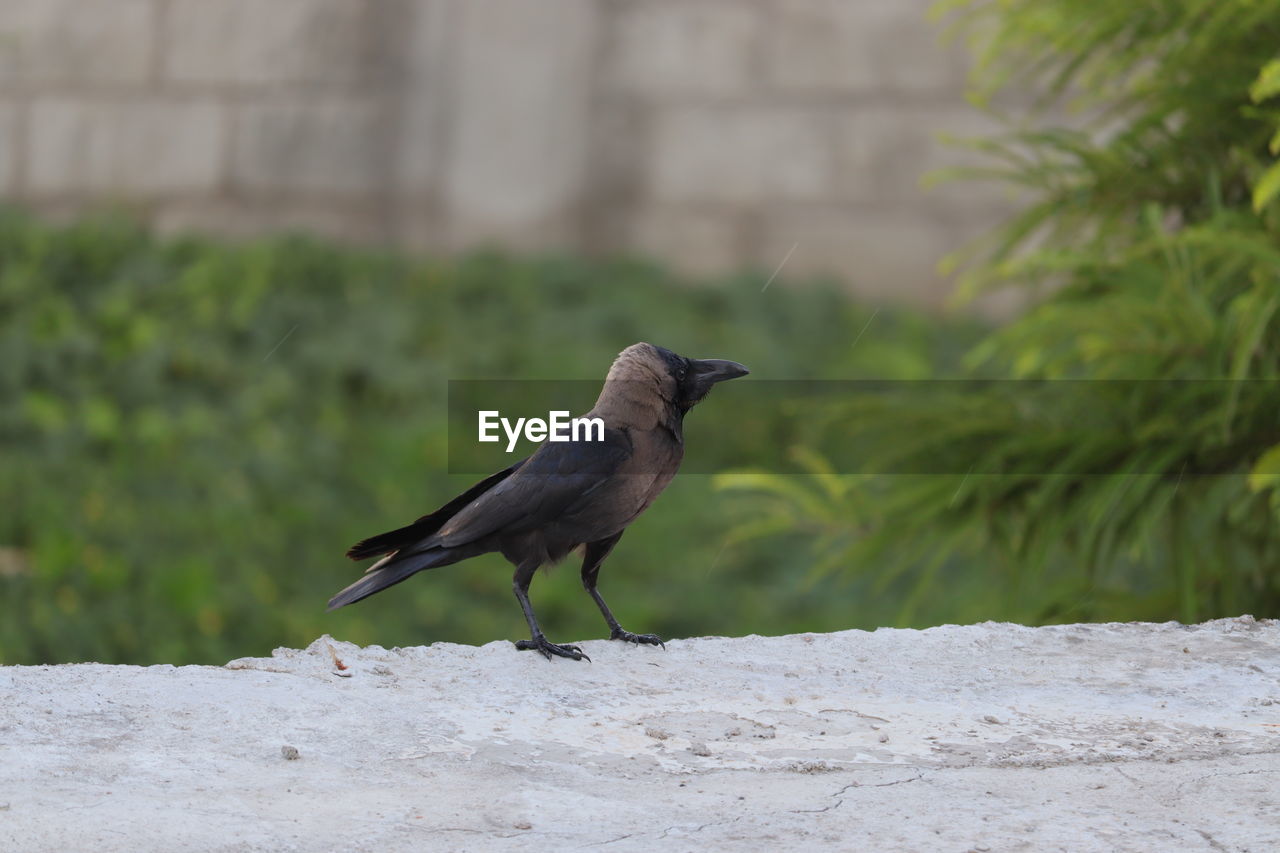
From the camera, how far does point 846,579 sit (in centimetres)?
354

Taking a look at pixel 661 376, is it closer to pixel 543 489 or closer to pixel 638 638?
pixel 543 489

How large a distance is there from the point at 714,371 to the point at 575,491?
326mm

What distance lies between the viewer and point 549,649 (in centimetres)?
260

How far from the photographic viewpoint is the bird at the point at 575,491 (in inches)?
97.9

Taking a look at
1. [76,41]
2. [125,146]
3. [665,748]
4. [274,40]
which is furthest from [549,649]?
[76,41]

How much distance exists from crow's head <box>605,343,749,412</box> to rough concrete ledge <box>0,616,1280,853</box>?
0.45 meters

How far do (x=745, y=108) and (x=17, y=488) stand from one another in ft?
9.86

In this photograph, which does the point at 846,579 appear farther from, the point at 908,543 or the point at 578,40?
the point at 578,40

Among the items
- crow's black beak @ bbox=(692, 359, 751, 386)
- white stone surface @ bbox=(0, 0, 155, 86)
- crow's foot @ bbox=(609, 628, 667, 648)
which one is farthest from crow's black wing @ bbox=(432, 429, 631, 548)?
white stone surface @ bbox=(0, 0, 155, 86)

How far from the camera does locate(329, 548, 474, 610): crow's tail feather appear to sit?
256 cm

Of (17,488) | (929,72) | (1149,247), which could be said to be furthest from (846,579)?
(929,72)

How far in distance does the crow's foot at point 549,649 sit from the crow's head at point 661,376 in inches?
17.0

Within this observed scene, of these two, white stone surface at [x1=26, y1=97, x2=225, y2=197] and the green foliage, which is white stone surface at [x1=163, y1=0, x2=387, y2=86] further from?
the green foliage

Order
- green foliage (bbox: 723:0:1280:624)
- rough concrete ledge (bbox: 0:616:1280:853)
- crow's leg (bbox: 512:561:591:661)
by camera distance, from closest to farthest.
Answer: rough concrete ledge (bbox: 0:616:1280:853), crow's leg (bbox: 512:561:591:661), green foliage (bbox: 723:0:1280:624)
